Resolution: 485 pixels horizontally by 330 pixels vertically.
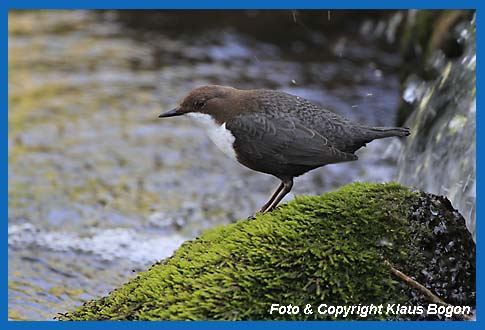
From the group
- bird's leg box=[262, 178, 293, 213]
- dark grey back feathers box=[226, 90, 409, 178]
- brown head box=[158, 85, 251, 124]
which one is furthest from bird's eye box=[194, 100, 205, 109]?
bird's leg box=[262, 178, 293, 213]

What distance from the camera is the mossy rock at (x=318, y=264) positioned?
9.67 feet

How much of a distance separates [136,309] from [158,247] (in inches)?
91.7

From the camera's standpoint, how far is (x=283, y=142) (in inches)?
140

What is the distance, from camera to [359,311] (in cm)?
295

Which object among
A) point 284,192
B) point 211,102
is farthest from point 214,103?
point 284,192

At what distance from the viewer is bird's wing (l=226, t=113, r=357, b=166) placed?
355 cm

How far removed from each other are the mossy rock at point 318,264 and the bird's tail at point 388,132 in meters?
0.30

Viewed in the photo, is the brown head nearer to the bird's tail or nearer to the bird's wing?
the bird's wing

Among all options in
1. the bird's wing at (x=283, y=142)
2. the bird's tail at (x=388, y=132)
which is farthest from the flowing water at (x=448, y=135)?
the bird's wing at (x=283, y=142)

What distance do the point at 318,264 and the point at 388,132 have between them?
901 millimetres

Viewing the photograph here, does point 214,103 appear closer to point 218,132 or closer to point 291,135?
point 218,132

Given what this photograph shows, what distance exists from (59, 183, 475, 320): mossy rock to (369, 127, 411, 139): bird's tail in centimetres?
30

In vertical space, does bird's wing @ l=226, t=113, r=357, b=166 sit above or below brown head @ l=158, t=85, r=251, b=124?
below

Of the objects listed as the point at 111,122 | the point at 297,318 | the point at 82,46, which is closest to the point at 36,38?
the point at 82,46
